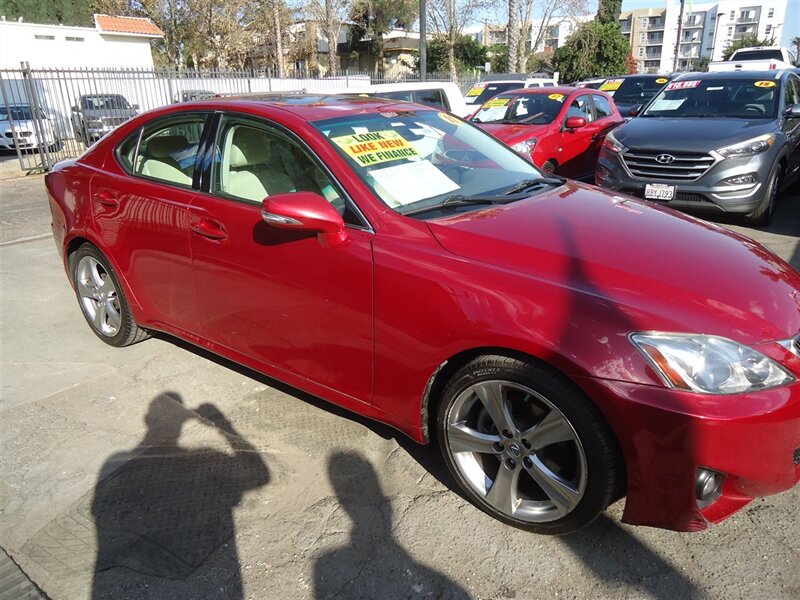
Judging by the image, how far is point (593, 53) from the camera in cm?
3731

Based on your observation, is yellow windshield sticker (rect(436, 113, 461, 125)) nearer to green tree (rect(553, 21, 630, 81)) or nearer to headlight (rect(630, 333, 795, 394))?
headlight (rect(630, 333, 795, 394))

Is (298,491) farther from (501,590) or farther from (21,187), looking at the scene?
(21,187)

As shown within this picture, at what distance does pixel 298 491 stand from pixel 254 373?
1.25 meters

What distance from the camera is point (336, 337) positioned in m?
Result: 2.72

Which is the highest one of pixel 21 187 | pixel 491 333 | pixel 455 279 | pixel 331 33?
pixel 331 33

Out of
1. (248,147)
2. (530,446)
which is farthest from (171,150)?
(530,446)

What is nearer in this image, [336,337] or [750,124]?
[336,337]

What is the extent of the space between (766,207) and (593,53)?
34.7 metres

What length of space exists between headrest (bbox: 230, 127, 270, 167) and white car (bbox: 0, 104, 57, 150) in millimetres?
11776

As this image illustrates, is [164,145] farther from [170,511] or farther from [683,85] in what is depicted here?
[683,85]

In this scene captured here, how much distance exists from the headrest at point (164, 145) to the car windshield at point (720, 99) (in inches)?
250

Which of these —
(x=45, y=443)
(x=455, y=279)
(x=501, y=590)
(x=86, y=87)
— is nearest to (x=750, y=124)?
(x=455, y=279)

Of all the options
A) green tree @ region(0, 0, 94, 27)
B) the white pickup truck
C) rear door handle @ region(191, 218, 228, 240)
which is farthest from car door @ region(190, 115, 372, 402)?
green tree @ region(0, 0, 94, 27)

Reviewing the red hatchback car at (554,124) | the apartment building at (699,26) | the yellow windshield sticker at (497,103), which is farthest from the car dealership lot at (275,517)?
the apartment building at (699,26)
